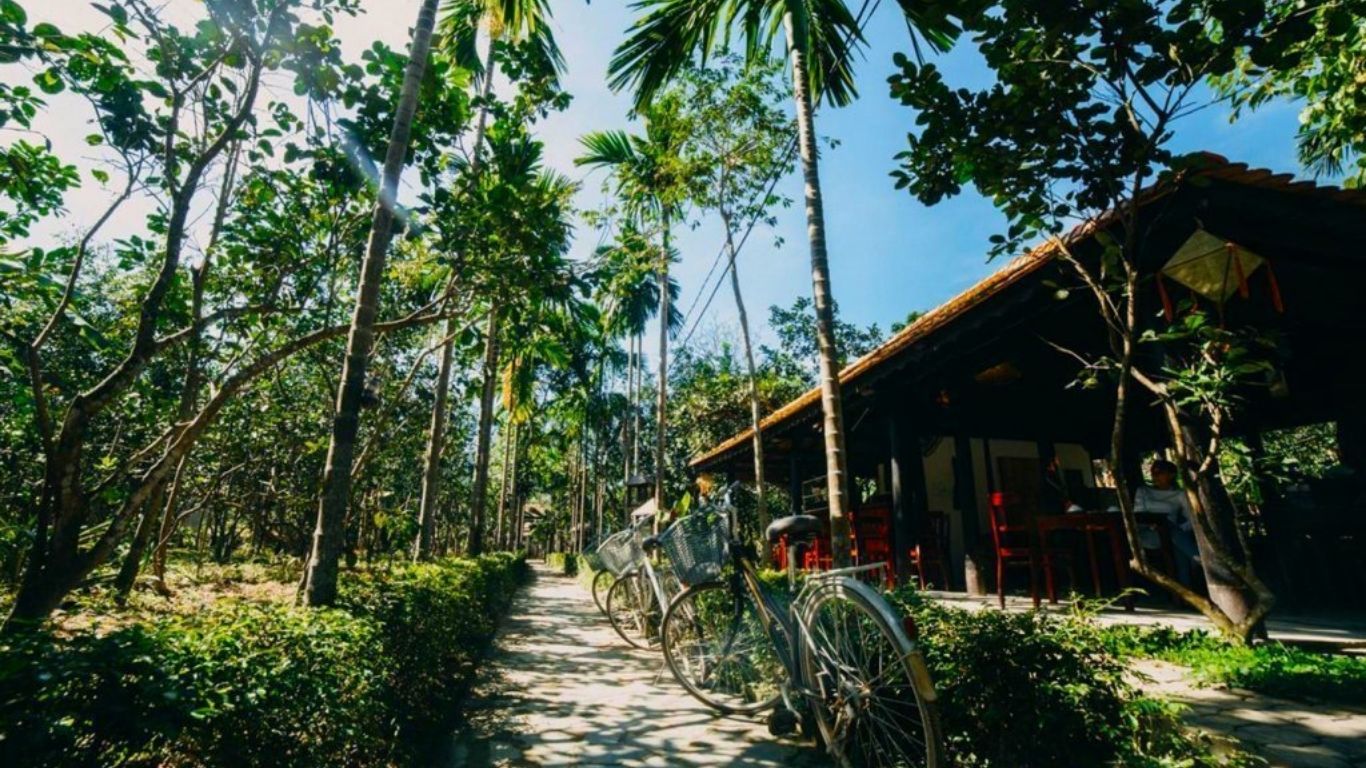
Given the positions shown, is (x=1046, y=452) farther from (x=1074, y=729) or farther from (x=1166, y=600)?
(x=1074, y=729)

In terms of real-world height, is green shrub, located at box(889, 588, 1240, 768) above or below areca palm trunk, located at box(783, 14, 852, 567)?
below

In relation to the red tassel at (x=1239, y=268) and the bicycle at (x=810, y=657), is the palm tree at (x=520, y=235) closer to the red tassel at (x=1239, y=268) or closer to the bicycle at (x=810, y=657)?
the bicycle at (x=810, y=657)

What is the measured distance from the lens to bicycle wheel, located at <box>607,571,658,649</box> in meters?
6.22

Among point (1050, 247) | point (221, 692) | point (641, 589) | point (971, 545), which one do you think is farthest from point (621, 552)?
point (221, 692)

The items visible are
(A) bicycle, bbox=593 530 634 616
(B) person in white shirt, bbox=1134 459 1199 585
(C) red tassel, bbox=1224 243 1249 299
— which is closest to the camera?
(C) red tassel, bbox=1224 243 1249 299

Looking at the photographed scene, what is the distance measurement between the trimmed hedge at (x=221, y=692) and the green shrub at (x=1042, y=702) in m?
2.29

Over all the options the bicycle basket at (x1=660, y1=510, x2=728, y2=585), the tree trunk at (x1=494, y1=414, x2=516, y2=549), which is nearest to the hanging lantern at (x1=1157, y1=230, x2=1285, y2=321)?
the bicycle basket at (x1=660, y1=510, x2=728, y2=585)

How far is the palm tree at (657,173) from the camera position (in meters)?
10.8

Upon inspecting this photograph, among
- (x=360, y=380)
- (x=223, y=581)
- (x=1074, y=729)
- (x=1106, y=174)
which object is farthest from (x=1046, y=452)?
(x=223, y=581)

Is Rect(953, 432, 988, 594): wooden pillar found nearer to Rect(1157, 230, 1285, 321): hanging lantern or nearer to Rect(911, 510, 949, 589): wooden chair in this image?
Rect(911, 510, 949, 589): wooden chair

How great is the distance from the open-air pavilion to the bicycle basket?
225 centimetres

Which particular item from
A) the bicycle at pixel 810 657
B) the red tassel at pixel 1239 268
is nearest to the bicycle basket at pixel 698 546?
the bicycle at pixel 810 657

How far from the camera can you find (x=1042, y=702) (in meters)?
1.95

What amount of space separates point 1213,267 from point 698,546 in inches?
147
